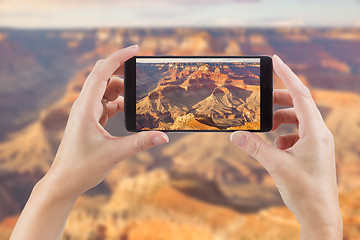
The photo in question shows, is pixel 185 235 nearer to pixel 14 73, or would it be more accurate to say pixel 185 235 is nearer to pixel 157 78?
pixel 157 78

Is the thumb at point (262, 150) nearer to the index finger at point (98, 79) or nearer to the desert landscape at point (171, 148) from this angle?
the index finger at point (98, 79)

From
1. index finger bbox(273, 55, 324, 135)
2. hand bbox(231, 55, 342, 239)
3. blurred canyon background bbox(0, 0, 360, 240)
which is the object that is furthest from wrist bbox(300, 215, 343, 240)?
blurred canyon background bbox(0, 0, 360, 240)

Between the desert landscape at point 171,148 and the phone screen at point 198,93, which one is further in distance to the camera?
the desert landscape at point 171,148

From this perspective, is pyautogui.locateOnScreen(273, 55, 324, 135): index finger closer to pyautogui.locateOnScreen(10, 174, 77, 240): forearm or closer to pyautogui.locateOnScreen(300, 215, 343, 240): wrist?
pyautogui.locateOnScreen(300, 215, 343, 240): wrist

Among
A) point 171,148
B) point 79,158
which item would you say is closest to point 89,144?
point 79,158

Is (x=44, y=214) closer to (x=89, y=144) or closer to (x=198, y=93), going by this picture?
(x=89, y=144)

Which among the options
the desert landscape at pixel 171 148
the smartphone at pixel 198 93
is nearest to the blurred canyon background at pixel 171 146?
the desert landscape at pixel 171 148

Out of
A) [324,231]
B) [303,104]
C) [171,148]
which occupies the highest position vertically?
[303,104]
